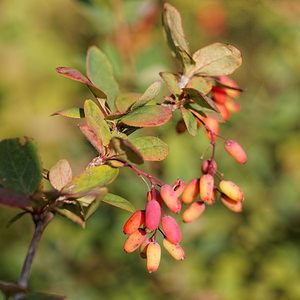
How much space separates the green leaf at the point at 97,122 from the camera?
58 cm

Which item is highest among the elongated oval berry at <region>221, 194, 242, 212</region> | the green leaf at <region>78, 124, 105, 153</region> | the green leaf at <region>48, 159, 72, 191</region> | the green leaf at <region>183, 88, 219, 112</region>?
the green leaf at <region>183, 88, 219, 112</region>

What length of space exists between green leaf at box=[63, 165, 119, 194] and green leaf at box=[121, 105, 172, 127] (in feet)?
0.28

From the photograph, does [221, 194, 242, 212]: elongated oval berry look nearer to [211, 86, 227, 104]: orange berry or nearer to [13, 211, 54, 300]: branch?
[211, 86, 227, 104]: orange berry

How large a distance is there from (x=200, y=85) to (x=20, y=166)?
361mm

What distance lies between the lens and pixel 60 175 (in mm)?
606

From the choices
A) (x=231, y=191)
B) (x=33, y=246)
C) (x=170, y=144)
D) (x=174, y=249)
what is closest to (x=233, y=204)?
(x=231, y=191)

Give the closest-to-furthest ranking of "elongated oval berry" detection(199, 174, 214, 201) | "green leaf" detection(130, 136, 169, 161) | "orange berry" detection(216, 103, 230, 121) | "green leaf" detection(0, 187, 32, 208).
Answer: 1. "green leaf" detection(0, 187, 32, 208)
2. "green leaf" detection(130, 136, 169, 161)
3. "elongated oval berry" detection(199, 174, 214, 201)
4. "orange berry" detection(216, 103, 230, 121)

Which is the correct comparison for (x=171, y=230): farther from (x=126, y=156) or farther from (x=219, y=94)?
(x=219, y=94)

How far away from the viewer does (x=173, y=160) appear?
66.2 inches

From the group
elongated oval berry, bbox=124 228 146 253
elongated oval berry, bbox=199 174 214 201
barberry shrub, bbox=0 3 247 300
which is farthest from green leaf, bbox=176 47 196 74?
elongated oval berry, bbox=124 228 146 253

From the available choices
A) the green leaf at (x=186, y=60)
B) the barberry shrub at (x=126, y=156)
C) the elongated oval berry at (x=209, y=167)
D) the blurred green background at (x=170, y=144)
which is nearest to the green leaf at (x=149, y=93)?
the barberry shrub at (x=126, y=156)

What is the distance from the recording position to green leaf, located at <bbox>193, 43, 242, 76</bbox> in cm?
69

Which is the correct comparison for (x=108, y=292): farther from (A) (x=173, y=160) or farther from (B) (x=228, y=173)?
(B) (x=228, y=173)

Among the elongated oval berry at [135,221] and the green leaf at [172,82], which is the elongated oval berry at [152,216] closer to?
the elongated oval berry at [135,221]
